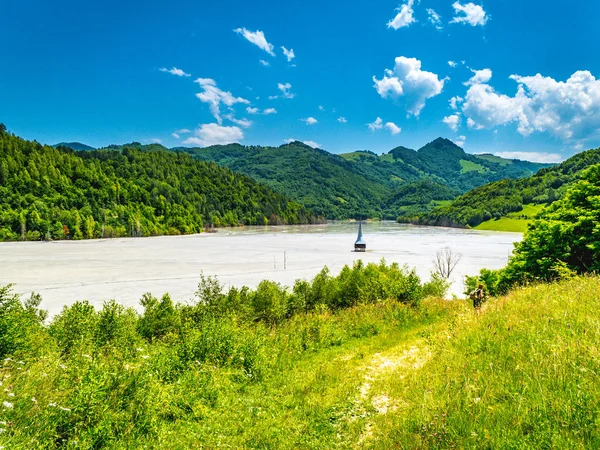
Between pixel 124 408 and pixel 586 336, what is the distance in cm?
756

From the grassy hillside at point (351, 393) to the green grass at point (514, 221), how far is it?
5838 inches

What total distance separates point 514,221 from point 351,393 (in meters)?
167

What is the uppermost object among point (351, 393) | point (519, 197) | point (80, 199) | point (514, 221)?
point (519, 197)

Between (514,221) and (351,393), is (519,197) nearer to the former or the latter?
(514,221)

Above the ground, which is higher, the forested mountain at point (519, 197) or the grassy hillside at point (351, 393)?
the forested mountain at point (519, 197)

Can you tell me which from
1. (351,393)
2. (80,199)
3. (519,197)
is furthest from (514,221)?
(80,199)

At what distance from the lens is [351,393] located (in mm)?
6703

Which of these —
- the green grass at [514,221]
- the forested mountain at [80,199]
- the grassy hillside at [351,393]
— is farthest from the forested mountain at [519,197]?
the grassy hillside at [351,393]

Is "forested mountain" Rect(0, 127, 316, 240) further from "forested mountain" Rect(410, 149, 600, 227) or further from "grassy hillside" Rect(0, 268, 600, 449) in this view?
"forested mountain" Rect(410, 149, 600, 227)

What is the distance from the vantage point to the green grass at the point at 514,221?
137438mm

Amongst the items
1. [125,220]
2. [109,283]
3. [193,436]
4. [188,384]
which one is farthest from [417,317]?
[125,220]

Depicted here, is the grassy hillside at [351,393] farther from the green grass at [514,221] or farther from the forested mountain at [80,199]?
the green grass at [514,221]

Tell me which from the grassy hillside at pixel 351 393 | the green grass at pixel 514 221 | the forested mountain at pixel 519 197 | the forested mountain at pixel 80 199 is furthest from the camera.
Result: the forested mountain at pixel 519 197

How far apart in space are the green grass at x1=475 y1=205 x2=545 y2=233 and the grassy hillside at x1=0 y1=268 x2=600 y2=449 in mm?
148276
